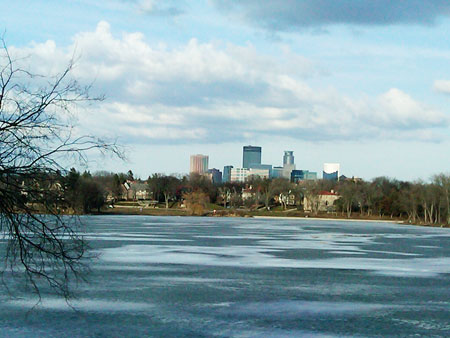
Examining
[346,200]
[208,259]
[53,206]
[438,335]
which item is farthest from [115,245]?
[346,200]

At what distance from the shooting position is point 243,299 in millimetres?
17797

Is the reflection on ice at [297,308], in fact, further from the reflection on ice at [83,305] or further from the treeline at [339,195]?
the treeline at [339,195]

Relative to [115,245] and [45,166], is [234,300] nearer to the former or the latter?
[45,166]

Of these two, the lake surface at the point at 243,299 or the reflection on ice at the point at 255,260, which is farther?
the reflection on ice at the point at 255,260

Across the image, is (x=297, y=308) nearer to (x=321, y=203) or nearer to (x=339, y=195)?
(x=339, y=195)

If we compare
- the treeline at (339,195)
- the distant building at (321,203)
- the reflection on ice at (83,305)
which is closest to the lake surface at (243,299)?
the reflection on ice at (83,305)

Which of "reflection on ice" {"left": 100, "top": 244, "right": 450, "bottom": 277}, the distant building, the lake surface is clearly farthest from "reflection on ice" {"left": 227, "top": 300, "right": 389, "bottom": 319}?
the distant building

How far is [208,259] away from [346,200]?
84002mm

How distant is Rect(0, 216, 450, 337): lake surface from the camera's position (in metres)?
14.0

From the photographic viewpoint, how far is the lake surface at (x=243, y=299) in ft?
45.9

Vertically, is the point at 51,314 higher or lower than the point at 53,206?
lower

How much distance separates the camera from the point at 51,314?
49.3 feet

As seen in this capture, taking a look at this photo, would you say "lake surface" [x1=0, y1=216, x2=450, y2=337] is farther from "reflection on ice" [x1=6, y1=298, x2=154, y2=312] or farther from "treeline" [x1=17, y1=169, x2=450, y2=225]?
"treeline" [x1=17, y1=169, x2=450, y2=225]

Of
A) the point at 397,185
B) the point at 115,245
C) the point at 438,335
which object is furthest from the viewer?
the point at 397,185
